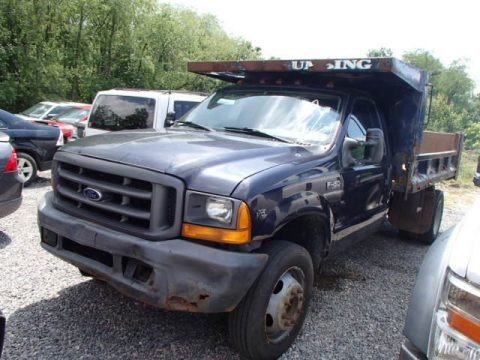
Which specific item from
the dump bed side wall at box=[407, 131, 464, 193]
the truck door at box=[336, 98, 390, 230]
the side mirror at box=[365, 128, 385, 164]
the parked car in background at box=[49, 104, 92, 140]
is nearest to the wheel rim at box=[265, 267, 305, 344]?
the truck door at box=[336, 98, 390, 230]

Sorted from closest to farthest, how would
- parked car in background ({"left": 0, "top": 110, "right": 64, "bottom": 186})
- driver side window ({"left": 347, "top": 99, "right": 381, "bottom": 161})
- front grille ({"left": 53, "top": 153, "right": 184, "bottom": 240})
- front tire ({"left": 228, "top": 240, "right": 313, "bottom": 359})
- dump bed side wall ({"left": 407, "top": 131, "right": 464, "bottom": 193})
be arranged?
front grille ({"left": 53, "top": 153, "right": 184, "bottom": 240}), front tire ({"left": 228, "top": 240, "right": 313, "bottom": 359}), driver side window ({"left": 347, "top": 99, "right": 381, "bottom": 161}), dump bed side wall ({"left": 407, "top": 131, "right": 464, "bottom": 193}), parked car in background ({"left": 0, "top": 110, "right": 64, "bottom": 186})

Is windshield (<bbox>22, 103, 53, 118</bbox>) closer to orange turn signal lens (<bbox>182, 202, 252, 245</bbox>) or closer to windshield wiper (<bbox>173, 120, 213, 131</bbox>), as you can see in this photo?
windshield wiper (<bbox>173, 120, 213, 131</bbox>)

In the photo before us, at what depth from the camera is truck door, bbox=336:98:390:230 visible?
3820 mm

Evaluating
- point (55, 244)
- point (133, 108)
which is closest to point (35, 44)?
point (133, 108)

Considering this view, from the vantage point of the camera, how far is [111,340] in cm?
311

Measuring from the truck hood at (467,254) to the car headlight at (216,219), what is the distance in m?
1.13

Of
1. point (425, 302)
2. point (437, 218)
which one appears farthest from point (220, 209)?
point (437, 218)

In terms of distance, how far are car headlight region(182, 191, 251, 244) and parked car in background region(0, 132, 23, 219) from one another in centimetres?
316

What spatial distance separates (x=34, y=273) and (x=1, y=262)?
20.0 inches

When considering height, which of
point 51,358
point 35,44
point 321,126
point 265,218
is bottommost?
point 51,358

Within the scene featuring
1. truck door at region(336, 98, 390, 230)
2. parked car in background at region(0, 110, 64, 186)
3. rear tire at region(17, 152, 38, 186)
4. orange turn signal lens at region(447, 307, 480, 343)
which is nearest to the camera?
orange turn signal lens at region(447, 307, 480, 343)

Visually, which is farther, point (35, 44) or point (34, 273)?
point (35, 44)

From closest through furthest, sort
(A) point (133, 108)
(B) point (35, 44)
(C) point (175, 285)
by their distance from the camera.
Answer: (C) point (175, 285) < (A) point (133, 108) < (B) point (35, 44)

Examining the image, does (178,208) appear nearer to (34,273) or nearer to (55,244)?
(55,244)
